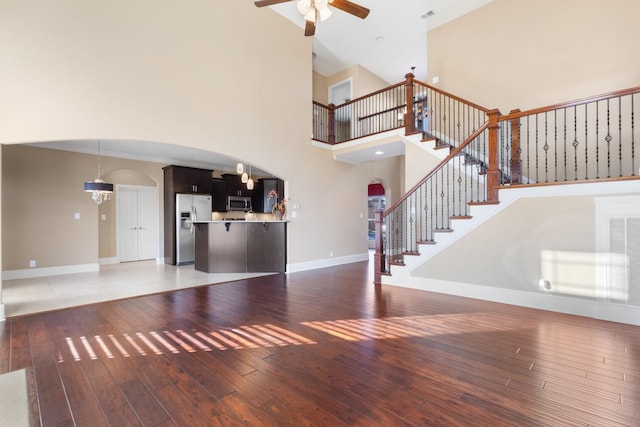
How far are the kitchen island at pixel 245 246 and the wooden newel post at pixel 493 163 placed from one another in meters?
3.83

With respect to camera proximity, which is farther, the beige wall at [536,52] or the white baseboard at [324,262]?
the white baseboard at [324,262]

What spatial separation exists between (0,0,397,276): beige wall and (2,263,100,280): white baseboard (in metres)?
0.18

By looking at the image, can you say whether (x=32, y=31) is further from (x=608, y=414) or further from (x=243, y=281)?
(x=608, y=414)

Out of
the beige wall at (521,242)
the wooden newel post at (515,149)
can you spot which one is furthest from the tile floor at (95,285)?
the wooden newel post at (515,149)

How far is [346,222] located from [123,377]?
19.4ft

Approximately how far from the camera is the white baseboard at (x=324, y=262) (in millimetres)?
6162

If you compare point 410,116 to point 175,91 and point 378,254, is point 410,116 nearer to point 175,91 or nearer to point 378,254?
point 378,254

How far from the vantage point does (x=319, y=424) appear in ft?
5.13

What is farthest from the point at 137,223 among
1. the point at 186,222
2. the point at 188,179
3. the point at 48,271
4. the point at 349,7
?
the point at 349,7

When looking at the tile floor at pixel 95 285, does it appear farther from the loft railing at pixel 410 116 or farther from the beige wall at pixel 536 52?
the beige wall at pixel 536 52

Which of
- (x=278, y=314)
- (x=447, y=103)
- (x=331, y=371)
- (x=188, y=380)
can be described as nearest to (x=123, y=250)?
(x=278, y=314)

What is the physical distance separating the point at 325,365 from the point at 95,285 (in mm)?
4854

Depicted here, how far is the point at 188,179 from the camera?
7.41 m

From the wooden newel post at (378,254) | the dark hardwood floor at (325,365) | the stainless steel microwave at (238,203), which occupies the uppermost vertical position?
the stainless steel microwave at (238,203)
